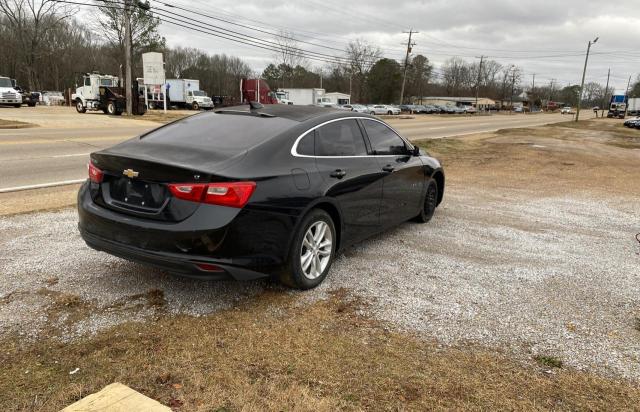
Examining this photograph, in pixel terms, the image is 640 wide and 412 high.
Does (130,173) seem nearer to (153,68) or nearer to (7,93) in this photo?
(153,68)

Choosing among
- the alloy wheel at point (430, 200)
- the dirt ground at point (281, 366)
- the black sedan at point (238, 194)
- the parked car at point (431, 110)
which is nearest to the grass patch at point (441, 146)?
the alloy wheel at point (430, 200)

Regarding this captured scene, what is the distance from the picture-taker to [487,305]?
13.2 ft

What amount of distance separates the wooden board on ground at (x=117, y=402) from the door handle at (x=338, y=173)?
2355mm

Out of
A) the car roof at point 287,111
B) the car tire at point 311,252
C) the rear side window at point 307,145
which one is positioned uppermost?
the car roof at point 287,111

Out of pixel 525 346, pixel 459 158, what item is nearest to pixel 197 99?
pixel 459 158

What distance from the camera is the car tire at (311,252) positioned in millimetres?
3845

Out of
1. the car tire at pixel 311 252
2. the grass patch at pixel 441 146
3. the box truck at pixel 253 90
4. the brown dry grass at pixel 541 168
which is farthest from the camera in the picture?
the box truck at pixel 253 90

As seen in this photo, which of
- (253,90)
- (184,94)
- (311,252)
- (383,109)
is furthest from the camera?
(383,109)

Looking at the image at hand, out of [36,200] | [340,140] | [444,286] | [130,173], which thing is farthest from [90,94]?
[444,286]

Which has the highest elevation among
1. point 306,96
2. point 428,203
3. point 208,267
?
point 306,96

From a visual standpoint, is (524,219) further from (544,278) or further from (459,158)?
(459,158)

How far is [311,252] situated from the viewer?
13.5 feet

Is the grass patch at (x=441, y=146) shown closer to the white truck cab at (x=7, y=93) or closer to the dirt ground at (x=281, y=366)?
the dirt ground at (x=281, y=366)

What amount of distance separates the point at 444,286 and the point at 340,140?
5.46 ft
